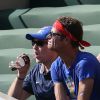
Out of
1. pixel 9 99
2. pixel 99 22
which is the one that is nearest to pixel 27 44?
pixel 99 22

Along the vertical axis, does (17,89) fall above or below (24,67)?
below

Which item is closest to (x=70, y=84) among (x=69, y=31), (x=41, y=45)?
(x=69, y=31)

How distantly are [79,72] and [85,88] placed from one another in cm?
11

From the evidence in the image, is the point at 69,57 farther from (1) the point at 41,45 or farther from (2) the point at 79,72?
(1) the point at 41,45

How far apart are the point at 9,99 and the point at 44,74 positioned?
0.81m

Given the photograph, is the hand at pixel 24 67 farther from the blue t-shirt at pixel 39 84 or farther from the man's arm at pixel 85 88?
the man's arm at pixel 85 88

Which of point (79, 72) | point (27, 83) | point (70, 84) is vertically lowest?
point (27, 83)

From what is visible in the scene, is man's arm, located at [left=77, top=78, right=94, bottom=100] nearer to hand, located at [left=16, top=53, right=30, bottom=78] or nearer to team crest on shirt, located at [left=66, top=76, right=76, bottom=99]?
team crest on shirt, located at [left=66, top=76, right=76, bottom=99]

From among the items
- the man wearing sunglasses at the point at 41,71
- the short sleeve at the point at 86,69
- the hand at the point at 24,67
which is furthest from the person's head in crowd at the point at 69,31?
the hand at the point at 24,67

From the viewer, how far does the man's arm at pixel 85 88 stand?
2.60m

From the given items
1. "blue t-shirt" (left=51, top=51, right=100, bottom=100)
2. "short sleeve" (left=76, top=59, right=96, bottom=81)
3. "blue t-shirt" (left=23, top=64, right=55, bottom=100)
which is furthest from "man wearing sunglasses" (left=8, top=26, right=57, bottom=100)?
"short sleeve" (left=76, top=59, right=96, bottom=81)

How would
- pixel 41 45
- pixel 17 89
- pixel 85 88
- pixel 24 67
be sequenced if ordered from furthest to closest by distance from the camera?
pixel 17 89, pixel 24 67, pixel 41 45, pixel 85 88

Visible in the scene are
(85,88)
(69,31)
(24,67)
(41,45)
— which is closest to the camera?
(85,88)

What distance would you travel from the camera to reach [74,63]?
2.70 meters
